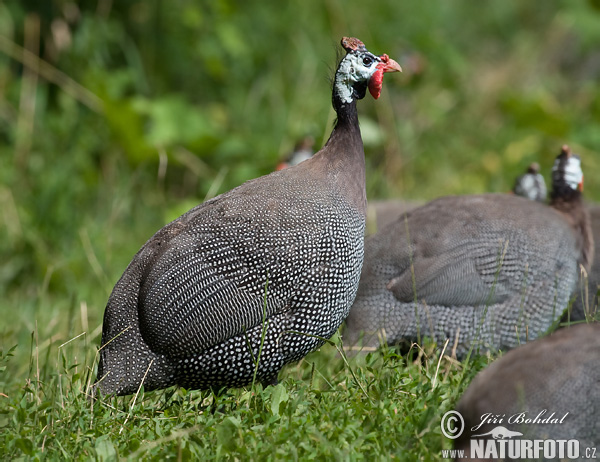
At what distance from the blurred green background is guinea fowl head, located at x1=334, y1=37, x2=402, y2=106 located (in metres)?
2.33

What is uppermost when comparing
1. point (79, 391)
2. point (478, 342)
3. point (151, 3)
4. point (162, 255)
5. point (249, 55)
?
point (151, 3)

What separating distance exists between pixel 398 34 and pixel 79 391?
18.0 feet

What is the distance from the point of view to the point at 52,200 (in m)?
6.01

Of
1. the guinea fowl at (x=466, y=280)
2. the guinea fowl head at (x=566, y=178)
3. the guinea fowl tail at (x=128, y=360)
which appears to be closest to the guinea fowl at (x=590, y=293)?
the guinea fowl at (x=466, y=280)

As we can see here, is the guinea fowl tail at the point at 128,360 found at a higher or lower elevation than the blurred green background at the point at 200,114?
lower

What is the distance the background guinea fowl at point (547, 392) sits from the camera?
93.4 inches

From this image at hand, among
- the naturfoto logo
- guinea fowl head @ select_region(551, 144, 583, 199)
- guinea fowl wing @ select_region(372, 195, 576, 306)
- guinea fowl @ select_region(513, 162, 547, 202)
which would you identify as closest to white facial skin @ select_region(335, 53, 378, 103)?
guinea fowl wing @ select_region(372, 195, 576, 306)

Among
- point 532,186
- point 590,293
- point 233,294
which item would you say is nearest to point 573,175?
point 532,186

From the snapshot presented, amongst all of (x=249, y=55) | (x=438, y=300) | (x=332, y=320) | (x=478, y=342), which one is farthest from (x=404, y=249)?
(x=249, y=55)

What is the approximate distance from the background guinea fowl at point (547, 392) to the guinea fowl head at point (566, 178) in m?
2.07

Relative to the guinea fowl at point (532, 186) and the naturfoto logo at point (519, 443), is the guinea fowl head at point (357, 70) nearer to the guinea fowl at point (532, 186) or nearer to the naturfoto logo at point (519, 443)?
the naturfoto logo at point (519, 443)

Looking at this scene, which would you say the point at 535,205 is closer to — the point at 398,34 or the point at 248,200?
the point at 248,200
